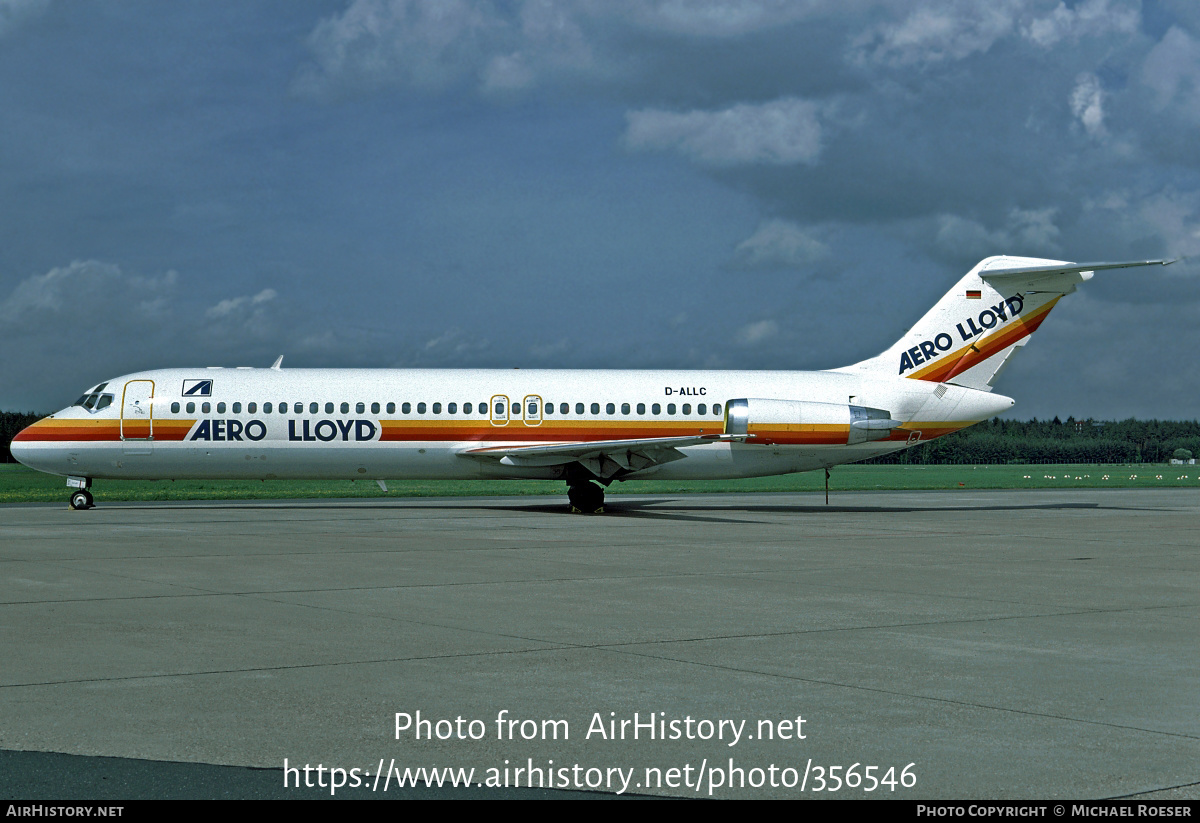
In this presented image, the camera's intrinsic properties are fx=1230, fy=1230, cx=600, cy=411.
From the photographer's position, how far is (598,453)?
29703 mm

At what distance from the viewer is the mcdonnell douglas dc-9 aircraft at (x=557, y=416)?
1187 inches

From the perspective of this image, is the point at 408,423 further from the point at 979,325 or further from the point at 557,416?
the point at 979,325

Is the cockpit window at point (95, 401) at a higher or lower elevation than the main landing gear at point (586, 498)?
higher

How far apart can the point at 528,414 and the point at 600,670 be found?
22.1 m

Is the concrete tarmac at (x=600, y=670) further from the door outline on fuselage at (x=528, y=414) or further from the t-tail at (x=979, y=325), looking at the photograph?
the t-tail at (x=979, y=325)

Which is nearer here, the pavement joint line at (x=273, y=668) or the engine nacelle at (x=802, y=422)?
the pavement joint line at (x=273, y=668)

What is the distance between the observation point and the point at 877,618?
11719 millimetres

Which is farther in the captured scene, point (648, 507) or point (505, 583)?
point (648, 507)

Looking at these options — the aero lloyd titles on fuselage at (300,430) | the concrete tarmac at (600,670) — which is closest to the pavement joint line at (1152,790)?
the concrete tarmac at (600,670)

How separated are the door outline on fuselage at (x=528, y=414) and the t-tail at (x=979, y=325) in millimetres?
9368

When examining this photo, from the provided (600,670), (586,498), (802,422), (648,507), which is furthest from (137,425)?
(600,670)

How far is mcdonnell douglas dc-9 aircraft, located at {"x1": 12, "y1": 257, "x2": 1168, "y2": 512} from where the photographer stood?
98.9ft
